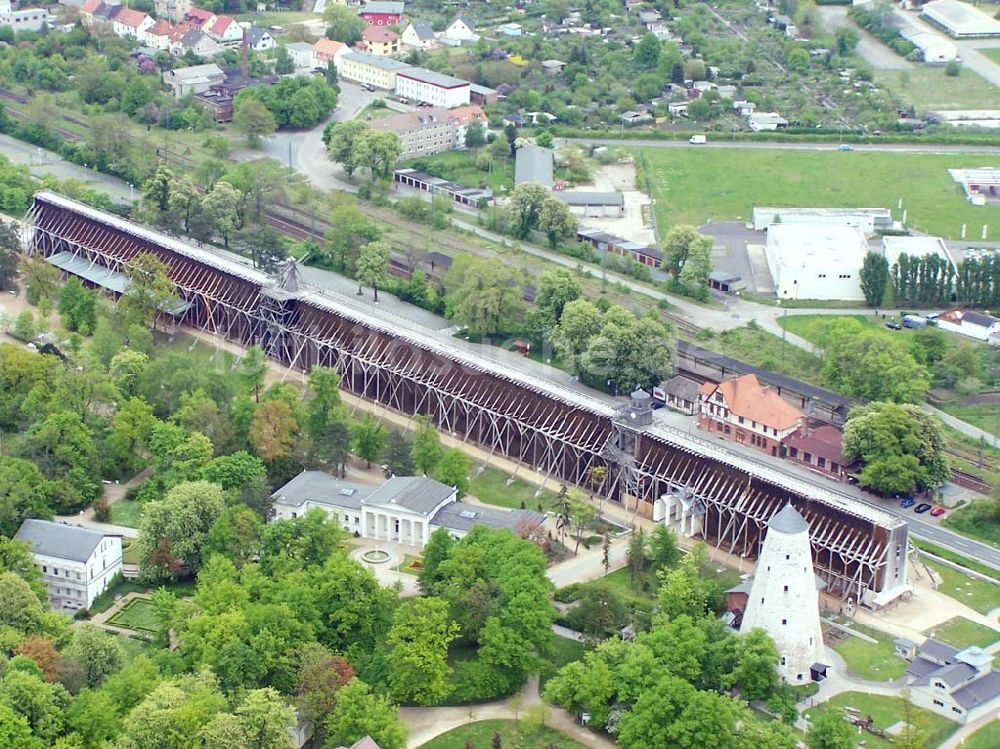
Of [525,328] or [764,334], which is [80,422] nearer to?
[525,328]

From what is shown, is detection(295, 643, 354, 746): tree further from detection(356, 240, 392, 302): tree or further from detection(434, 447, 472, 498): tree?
detection(356, 240, 392, 302): tree

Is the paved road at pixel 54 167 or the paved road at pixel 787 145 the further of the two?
the paved road at pixel 787 145

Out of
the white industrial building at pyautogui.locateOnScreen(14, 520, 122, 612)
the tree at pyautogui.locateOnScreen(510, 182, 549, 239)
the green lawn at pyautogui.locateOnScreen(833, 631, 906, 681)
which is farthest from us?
the tree at pyautogui.locateOnScreen(510, 182, 549, 239)

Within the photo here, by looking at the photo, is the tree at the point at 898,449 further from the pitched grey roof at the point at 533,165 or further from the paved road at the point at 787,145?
the paved road at the point at 787,145

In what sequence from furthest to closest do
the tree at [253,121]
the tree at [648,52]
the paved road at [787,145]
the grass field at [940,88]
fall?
the tree at [648,52]
the grass field at [940,88]
the paved road at [787,145]
the tree at [253,121]

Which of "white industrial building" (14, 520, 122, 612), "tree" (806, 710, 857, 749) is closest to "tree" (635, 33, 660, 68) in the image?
"white industrial building" (14, 520, 122, 612)

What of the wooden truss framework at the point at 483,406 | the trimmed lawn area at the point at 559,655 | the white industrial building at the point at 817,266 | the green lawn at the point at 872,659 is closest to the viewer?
the trimmed lawn area at the point at 559,655

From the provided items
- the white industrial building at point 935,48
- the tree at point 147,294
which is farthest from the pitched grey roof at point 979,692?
the white industrial building at point 935,48
